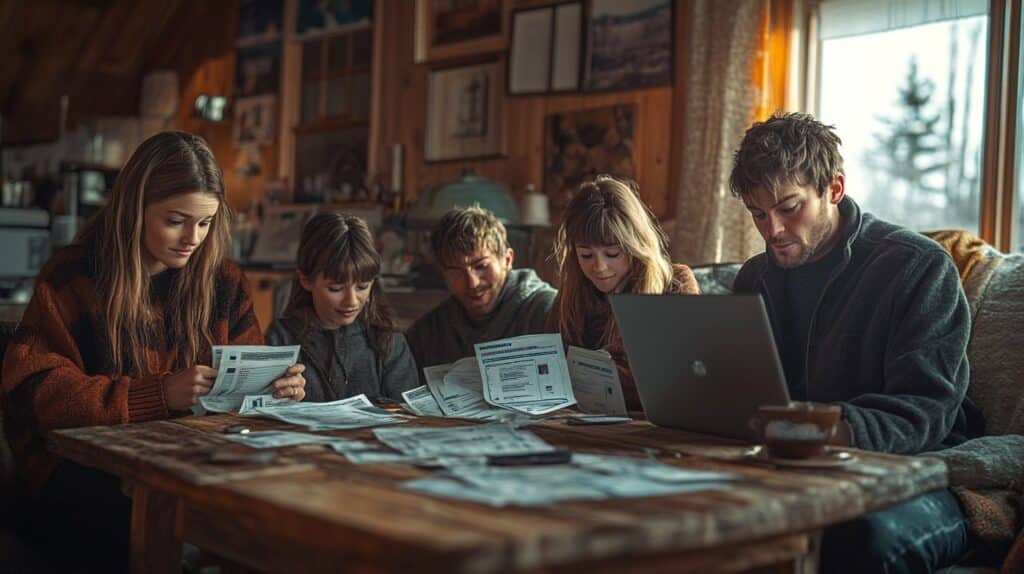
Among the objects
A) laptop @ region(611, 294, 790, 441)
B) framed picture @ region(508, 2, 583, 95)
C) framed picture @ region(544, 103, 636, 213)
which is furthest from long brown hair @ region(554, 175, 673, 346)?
framed picture @ region(508, 2, 583, 95)

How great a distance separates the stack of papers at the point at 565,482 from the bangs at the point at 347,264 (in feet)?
3.95

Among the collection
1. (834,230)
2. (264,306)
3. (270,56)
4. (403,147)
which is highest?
(270,56)

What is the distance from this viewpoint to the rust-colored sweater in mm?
1987

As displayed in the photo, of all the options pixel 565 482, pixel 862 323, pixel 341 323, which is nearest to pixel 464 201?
pixel 341 323

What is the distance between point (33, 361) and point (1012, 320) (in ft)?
6.55

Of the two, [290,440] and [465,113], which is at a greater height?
[465,113]

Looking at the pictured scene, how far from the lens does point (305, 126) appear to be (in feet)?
19.3

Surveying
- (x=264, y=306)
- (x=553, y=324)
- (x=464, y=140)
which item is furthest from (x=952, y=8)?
(x=264, y=306)

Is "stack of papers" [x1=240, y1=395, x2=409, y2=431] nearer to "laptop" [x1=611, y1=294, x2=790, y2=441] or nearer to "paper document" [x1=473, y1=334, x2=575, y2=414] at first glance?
"paper document" [x1=473, y1=334, x2=575, y2=414]

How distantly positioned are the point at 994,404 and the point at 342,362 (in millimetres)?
1462

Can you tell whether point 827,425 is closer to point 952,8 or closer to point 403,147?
point 952,8

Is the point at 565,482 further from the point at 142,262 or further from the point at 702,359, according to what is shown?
the point at 142,262

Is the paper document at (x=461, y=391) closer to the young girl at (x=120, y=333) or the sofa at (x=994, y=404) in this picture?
the young girl at (x=120, y=333)

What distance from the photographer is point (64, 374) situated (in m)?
2.02
